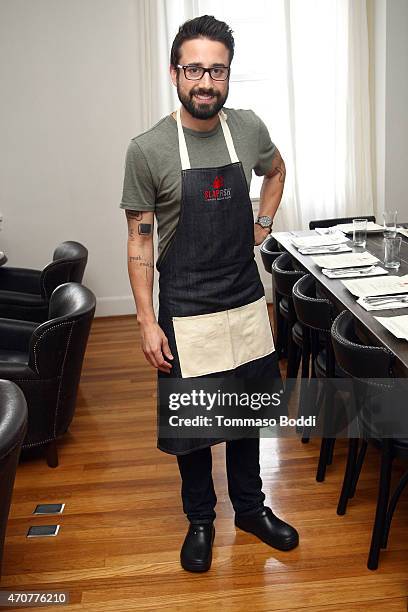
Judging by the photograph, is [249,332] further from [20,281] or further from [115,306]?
[115,306]

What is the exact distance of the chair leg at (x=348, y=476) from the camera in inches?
111

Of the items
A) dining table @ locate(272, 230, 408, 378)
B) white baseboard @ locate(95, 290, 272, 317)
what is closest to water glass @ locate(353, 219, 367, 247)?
dining table @ locate(272, 230, 408, 378)

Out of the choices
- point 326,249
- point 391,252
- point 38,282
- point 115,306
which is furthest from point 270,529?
point 115,306

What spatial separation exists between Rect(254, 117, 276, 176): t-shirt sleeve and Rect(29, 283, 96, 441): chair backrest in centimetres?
100

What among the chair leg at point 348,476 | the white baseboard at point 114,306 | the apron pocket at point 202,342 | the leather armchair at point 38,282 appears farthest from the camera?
the white baseboard at point 114,306

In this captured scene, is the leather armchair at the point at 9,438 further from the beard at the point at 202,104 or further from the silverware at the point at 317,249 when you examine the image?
the silverware at the point at 317,249

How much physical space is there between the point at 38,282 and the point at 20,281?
0.37ft

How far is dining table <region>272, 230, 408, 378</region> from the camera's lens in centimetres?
238

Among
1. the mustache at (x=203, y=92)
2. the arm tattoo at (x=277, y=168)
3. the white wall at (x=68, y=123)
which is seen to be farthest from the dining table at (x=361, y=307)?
the white wall at (x=68, y=123)

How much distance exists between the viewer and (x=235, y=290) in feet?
8.21

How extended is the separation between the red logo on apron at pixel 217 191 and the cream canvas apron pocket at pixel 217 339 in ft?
1.18

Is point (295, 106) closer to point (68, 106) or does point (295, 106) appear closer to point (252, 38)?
point (252, 38)

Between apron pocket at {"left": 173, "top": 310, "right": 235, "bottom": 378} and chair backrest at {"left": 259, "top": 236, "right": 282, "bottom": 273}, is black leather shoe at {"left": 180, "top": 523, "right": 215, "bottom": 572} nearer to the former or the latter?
apron pocket at {"left": 173, "top": 310, "right": 235, "bottom": 378}

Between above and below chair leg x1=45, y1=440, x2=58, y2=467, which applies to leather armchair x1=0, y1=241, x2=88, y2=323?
above
